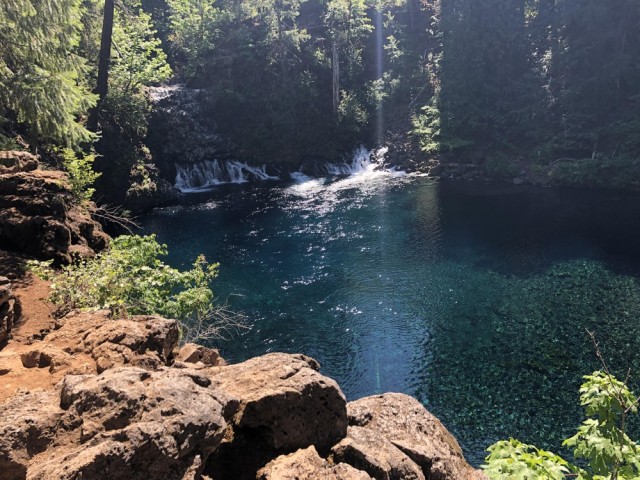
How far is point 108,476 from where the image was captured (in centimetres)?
354

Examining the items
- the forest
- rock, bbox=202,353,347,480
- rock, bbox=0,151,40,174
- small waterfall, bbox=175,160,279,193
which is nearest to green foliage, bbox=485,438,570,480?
rock, bbox=202,353,347,480

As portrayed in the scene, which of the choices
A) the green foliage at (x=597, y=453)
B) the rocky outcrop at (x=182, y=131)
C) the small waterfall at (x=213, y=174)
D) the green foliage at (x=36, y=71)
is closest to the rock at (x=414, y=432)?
the green foliage at (x=597, y=453)

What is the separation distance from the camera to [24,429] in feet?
12.9

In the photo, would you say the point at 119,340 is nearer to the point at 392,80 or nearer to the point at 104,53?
the point at 104,53

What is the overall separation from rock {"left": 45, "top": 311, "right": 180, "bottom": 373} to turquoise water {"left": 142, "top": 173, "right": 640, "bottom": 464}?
7723 millimetres

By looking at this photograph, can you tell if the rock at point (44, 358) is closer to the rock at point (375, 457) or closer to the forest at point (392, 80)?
the rock at point (375, 457)

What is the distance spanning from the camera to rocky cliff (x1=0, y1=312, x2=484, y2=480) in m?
3.80

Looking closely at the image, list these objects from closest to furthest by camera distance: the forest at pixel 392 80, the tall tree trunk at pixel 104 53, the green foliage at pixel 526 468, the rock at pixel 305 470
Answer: the rock at pixel 305 470, the green foliage at pixel 526 468, the tall tree trunk at pixel 104 53, the forest at pixel 392 80

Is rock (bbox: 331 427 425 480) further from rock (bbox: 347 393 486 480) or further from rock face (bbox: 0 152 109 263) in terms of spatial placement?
rock face (bbox: 0 152 109 263)

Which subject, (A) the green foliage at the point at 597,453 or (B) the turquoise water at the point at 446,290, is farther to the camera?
(B) the turquoise water at the point at 446,290

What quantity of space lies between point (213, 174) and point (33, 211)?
28.7 meters

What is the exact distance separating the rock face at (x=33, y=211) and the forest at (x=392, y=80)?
16137mm

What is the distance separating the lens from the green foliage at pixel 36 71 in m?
13.3

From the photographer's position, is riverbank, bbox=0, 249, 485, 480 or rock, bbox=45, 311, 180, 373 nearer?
riverbank, bbox=0, 249, 485, 480
